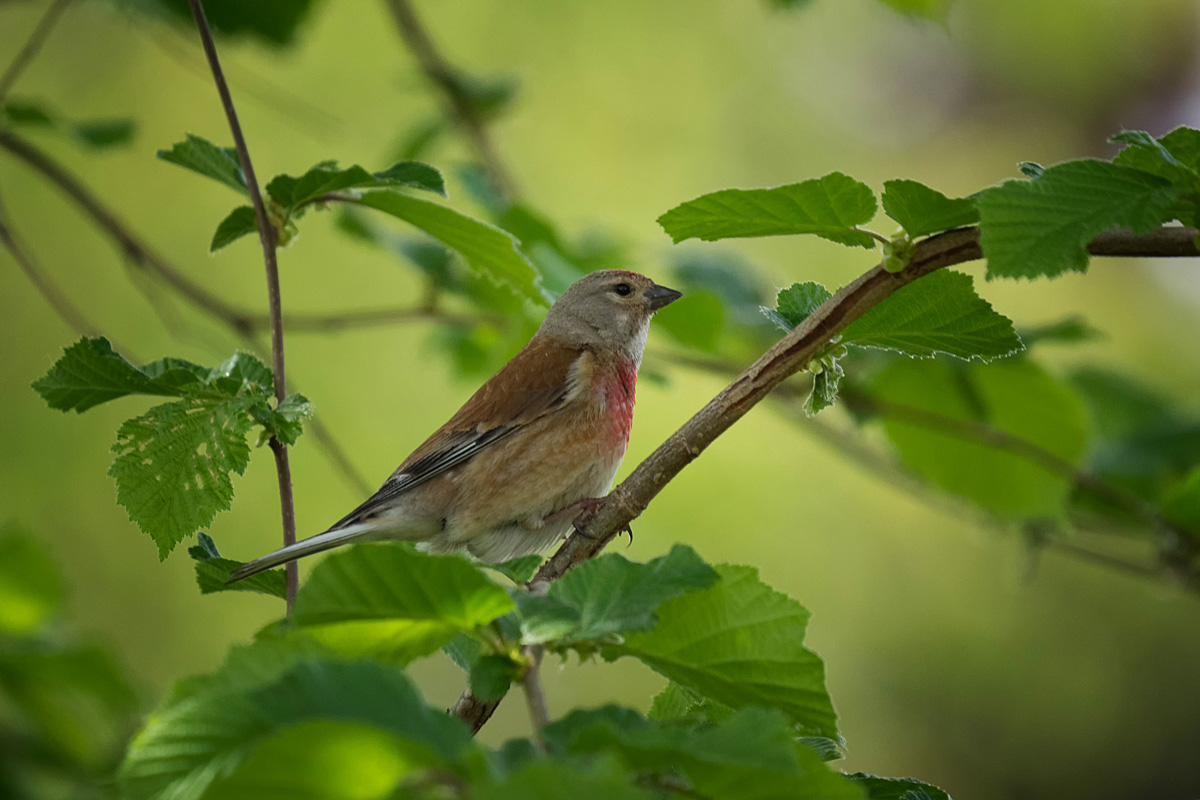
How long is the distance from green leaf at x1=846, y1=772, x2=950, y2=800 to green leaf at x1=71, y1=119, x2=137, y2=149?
3.07m

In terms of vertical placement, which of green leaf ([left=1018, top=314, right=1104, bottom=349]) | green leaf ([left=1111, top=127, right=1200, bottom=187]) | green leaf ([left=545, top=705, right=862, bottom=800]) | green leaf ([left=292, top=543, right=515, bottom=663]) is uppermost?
green leaf ([left=1018, top=314, right=1104, bottom=349])

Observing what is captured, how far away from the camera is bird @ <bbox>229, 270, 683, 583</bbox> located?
356cm

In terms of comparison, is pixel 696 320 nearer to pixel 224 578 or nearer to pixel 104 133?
pixel 104 133

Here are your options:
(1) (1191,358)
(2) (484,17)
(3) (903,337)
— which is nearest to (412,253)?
(3) (903,337)

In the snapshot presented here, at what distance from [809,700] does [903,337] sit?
0.65 meters

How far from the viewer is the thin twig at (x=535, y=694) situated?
1.15 m

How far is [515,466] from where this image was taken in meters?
3.58

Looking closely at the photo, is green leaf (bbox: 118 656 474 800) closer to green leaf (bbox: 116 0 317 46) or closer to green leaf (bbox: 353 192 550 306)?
green leaf (bbox: 353 192 550 306)

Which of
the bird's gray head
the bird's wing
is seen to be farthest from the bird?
the bird's gray head

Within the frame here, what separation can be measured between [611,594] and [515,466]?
2.30 m

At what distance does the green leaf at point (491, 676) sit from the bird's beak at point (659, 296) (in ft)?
9.47

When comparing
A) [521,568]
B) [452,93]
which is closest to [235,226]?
[521,568]

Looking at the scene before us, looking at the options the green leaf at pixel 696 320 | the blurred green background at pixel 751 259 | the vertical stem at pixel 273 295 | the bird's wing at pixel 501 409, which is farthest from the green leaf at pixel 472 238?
the blurred green background at pixel 751 259

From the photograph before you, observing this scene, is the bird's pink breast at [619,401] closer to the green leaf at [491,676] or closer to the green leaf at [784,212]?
the green leaf at [784,212]
